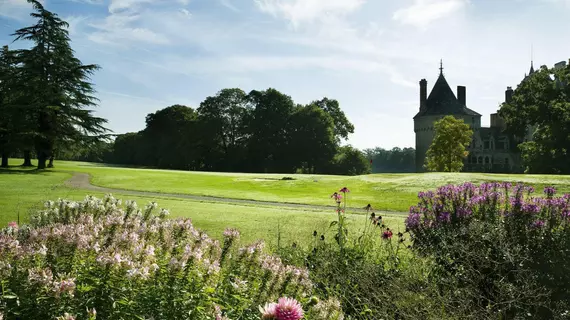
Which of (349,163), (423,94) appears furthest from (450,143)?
(423,94)

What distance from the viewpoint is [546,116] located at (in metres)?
41.5

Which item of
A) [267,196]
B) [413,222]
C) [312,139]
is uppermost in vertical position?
[312,139]

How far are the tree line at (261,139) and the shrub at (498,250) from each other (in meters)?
53.6

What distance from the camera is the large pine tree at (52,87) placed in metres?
39.1

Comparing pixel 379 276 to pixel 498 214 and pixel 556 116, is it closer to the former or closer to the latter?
pixel 498 214

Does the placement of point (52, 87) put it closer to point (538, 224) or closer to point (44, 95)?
point (44, 95)

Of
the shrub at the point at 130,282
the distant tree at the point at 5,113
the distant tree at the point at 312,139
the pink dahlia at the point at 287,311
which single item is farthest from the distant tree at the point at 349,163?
the pink dahlia at the point at 287,311

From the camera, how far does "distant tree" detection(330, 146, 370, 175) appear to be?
2527 inches

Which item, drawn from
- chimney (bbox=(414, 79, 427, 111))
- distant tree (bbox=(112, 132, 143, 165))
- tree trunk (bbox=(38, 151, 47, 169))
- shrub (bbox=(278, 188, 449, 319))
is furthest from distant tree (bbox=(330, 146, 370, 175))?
shrub (bbox=(278, 188, 449, 319))

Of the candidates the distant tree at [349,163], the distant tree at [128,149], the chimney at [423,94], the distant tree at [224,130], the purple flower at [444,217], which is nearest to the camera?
→ the purple flower at [444,217]

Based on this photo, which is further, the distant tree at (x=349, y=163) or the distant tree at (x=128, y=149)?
the distant tree at (x=128, y=149)

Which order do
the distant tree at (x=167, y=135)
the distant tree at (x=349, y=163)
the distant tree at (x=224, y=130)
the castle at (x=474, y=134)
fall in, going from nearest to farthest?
1. the distant tree at (x=349, y=163)
2. the distant tree at (x=224, y=130)
3. the distant tree at (x=167, y=135)
4. the castle at (x=474, y=134)

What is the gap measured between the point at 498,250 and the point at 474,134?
90166mm

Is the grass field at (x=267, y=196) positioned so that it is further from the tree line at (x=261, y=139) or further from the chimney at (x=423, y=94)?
the chimney at (x=423, y=94)
